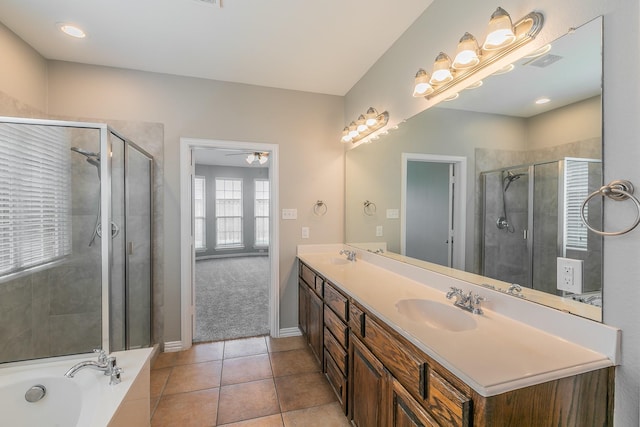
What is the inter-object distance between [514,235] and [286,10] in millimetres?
1920

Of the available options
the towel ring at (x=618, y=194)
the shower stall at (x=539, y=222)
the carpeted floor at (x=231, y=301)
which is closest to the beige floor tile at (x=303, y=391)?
the carpeted floor at (x=231, y=301)

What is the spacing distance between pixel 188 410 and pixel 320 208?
2.04 metres

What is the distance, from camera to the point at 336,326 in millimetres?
1881

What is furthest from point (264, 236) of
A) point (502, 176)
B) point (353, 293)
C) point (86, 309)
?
point (502, 176)

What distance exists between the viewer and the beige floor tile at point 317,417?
5.82 ft

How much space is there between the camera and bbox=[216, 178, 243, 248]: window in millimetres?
7387

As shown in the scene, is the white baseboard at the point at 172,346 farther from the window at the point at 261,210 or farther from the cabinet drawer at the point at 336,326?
the window at the point at 261,210

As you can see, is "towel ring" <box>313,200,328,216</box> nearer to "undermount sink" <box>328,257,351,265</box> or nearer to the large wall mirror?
"undermount sink" <box>328,257,351,265</box>

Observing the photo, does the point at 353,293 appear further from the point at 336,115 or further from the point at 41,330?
the point at 41,330

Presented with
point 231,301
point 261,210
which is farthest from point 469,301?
point 261,210

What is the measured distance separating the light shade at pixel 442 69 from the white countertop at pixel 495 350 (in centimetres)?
119

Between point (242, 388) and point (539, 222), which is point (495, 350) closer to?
point (539, 222)

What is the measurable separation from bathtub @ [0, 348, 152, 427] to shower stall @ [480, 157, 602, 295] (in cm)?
193

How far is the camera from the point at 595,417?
0.90 m
